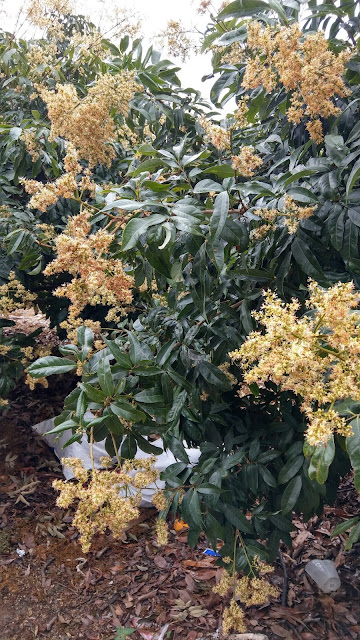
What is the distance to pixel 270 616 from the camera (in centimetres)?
232

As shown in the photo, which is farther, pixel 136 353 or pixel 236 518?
pixel 236 518

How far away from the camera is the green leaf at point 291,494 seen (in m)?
1.52

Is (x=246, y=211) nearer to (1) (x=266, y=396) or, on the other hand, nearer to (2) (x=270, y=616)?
(1) (x=266, y=396)

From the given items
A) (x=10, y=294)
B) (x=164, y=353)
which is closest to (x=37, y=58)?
(x=10, y=294)

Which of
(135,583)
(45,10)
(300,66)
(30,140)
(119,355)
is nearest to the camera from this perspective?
(300,66)

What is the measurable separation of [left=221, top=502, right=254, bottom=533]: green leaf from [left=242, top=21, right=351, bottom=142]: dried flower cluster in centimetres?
129

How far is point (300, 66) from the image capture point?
121 cm

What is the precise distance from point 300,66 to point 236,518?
1.43m

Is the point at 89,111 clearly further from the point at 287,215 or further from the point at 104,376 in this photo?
the point at 104,376

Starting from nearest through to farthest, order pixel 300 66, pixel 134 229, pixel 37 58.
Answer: pixel 134 229 → pixel 300 66 → pixel 37 58

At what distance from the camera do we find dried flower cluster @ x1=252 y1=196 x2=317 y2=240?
4.03ft

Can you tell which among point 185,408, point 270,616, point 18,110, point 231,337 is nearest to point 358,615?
point 270,616

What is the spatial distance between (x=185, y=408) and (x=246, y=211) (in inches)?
25.3

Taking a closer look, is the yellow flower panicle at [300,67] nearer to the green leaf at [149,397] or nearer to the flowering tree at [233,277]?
the flowering tree at [233,277]
